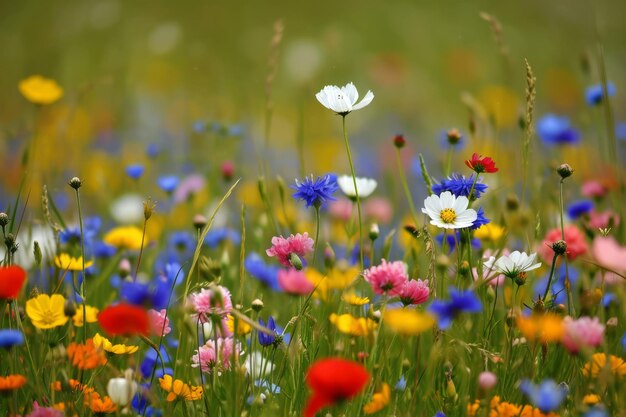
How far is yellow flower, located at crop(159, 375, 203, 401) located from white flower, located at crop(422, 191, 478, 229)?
0.44m

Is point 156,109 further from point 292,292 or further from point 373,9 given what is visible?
point 292,292

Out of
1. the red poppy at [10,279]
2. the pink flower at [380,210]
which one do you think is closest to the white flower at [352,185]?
the red poppy at [10,279]

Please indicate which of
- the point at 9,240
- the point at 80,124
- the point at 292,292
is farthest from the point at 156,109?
the point at 292,292

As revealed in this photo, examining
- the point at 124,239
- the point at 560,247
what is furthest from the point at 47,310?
the point at 560,247

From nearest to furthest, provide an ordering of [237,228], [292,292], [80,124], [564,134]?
[292,292] → [564,134] → [237,228] → [80,124]

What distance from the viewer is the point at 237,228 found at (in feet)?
8.56

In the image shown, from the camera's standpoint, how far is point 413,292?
1113 millimetres

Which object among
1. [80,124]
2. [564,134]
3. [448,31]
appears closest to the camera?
[564,134]

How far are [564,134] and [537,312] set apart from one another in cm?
135

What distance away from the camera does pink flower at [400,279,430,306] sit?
1.11 meters

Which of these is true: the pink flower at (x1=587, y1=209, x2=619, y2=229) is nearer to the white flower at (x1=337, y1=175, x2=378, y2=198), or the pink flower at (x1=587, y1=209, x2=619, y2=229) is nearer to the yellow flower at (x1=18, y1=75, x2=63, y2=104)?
the white flower at (x1=337, y1=175, x2=378, y2=198)

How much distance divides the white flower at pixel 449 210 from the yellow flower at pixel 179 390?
440 millimetres

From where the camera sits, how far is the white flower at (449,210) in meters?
1.20

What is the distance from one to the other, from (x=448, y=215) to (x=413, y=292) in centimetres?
17
